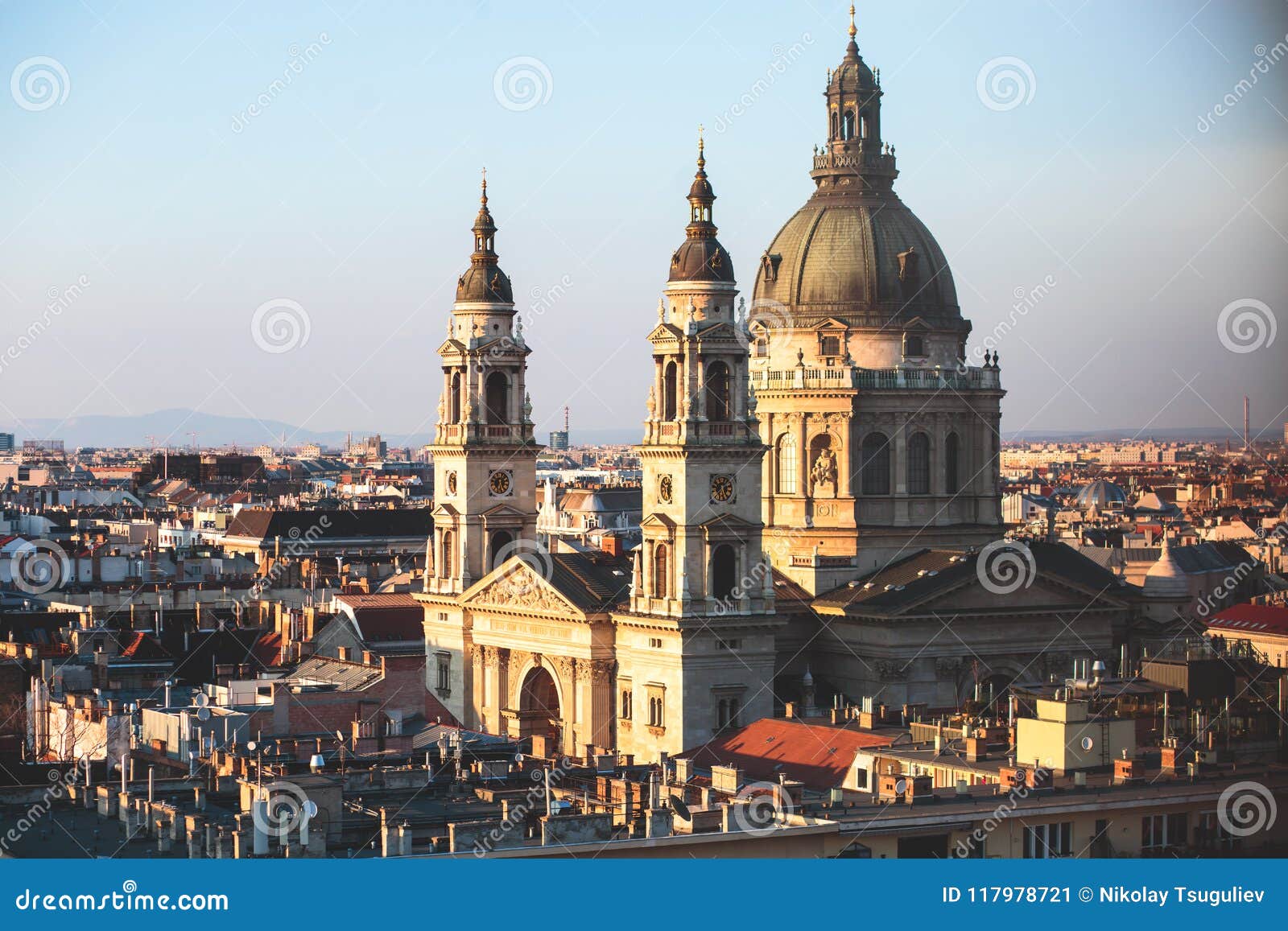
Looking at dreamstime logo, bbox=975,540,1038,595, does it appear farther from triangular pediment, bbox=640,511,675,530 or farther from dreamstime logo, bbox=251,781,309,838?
dreamstime logo, bbox=251,781,309,838

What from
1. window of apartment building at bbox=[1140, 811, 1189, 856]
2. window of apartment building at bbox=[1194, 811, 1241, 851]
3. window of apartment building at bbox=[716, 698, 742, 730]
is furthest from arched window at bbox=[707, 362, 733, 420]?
window of apartment building at bbox=[1194, 811, 1241, 851]

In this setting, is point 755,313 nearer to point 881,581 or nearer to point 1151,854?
point 881,581

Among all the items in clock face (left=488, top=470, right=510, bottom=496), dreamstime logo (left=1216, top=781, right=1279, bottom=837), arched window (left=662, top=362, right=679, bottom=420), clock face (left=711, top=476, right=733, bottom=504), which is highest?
arched window (left=662, top=362, right=679, bottom=420)

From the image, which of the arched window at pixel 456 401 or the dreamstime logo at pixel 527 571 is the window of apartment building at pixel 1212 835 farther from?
the arched window at pixel 456 401

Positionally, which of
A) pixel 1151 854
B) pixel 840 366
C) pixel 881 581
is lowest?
pixel 1151 854

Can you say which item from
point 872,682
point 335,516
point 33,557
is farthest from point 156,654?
point 335,516
